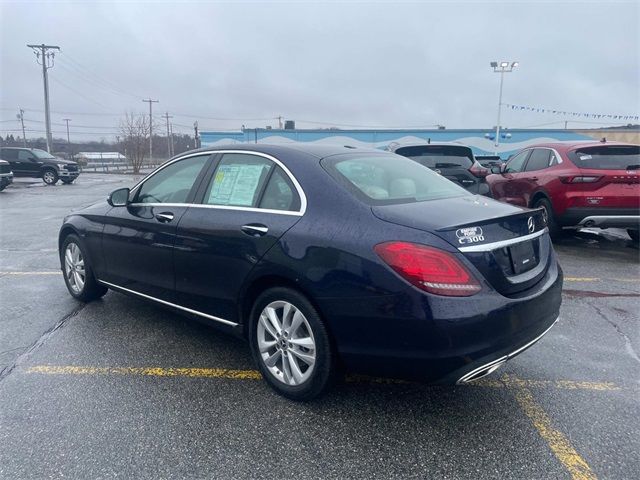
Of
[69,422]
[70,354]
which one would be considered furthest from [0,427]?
[70,354]

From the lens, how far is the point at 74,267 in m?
4.90

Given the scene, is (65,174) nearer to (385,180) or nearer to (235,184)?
(235,184)

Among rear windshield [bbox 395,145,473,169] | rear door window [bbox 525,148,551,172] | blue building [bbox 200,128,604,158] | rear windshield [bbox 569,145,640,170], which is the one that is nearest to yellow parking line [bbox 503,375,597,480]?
rear windshield [bbox 569,145,640,170]

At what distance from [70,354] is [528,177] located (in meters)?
7.20

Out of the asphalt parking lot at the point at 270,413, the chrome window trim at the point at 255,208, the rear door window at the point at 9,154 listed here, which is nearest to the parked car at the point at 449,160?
the asphalt parking lot at the point at 270,413

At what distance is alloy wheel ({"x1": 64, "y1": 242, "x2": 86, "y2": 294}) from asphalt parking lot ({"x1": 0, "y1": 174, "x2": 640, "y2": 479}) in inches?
20.3

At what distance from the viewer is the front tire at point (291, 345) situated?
110 inches

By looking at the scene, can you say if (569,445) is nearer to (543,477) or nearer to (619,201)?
(543,477)

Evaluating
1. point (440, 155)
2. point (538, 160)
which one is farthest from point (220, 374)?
point (538, 160)

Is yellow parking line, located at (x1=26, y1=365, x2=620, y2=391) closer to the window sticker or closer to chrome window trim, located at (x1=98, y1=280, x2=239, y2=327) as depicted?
chrome window trim, located at (x1=98, y1=280, x2=239, y2=327)

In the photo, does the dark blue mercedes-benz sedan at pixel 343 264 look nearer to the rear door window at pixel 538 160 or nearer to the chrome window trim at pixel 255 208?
the chrome window trim at pixel 255 208

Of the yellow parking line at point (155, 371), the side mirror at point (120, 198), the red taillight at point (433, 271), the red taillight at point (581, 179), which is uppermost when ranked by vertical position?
the red taillight at point (581, 179)

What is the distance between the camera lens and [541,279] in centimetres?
294

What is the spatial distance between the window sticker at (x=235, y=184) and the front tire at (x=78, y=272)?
74.6 inches
